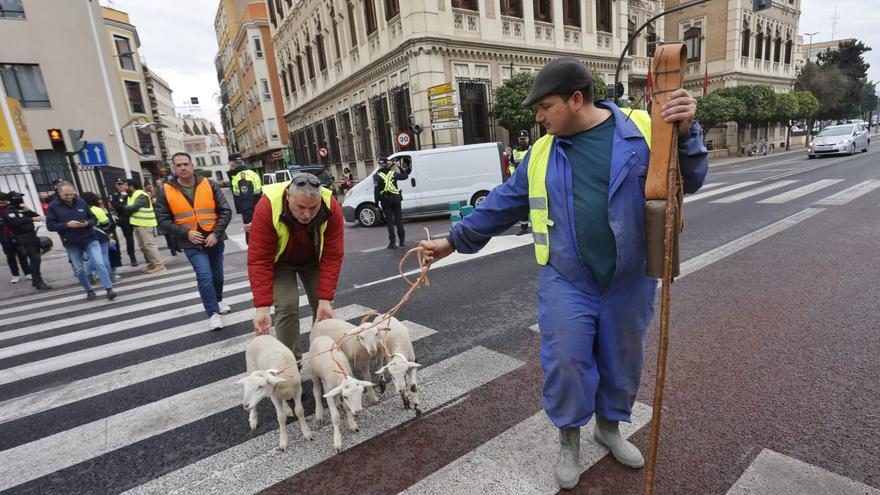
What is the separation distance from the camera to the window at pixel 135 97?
3791 centimetres

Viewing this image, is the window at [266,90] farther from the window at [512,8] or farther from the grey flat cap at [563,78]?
the grey flat cap at [563,78]

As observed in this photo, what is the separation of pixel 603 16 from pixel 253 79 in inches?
1323

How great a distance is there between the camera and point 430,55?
19.0 meters

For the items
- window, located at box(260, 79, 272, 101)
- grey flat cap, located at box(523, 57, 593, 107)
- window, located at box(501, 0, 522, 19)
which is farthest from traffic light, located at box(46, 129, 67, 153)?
window, located at box(260, 79, 272, 101)

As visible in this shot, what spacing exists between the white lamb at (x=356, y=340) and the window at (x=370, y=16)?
22.1m

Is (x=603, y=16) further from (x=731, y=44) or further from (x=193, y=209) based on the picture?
(x=193, y=209)

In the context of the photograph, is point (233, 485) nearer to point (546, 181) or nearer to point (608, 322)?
point (608, 322)

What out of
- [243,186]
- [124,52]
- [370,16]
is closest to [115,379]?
[243,186]

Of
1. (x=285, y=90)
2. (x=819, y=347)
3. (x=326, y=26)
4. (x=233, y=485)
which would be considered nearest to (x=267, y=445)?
(x=233, y=485)

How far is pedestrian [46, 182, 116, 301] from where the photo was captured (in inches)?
287

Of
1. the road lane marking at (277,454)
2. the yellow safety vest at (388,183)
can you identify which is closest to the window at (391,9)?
the yellow safety vest at (388,183)

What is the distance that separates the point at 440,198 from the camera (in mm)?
13922

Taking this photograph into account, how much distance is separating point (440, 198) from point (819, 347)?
35.9 ft

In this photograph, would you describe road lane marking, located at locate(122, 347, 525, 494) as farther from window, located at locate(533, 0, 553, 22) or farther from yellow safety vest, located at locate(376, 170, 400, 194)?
window, located at locate(533, 0, 553, 22)
